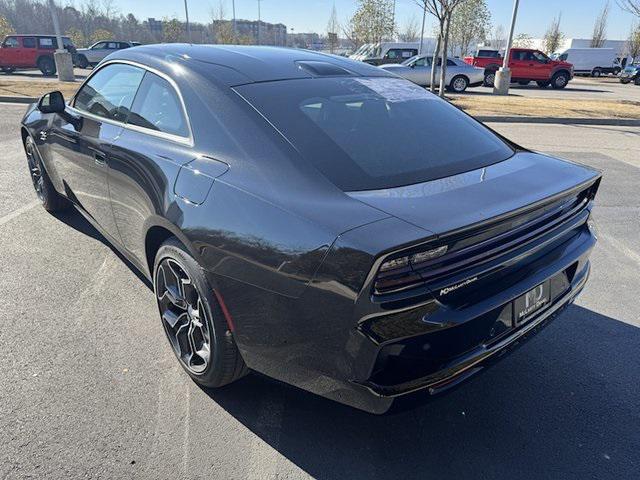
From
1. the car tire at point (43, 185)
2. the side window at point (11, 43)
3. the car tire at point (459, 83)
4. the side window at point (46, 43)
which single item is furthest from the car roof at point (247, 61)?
Result: the side window at point (11, 43)

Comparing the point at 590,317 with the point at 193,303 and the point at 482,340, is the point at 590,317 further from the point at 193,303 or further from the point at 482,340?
the point at 193,303

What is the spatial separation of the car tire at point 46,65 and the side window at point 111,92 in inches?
952

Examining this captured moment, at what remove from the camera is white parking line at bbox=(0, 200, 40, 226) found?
4691 millimetres

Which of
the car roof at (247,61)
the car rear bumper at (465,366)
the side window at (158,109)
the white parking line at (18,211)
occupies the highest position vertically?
the car roof at (247,61)

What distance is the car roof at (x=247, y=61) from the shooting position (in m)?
2.60

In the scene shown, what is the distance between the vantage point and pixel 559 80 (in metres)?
25.2

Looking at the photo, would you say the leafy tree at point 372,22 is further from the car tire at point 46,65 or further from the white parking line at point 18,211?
the white parking line at point 18,211

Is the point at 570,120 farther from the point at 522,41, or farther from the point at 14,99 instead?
the point at 522,41

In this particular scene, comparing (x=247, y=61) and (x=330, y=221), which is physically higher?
(x=247, y=61)

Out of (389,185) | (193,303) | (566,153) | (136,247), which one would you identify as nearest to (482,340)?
(389,185)

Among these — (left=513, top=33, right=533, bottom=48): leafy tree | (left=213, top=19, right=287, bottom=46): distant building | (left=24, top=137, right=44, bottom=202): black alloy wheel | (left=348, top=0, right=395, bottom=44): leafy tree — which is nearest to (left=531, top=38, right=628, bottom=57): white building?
(left=513, top=33, right=533, bottom=48): leafy tree

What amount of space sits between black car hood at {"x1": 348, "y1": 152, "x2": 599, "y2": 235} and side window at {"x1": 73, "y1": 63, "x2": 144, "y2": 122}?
193cm

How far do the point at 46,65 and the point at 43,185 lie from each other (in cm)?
2340

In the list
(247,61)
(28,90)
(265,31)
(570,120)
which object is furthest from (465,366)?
(265,31)
